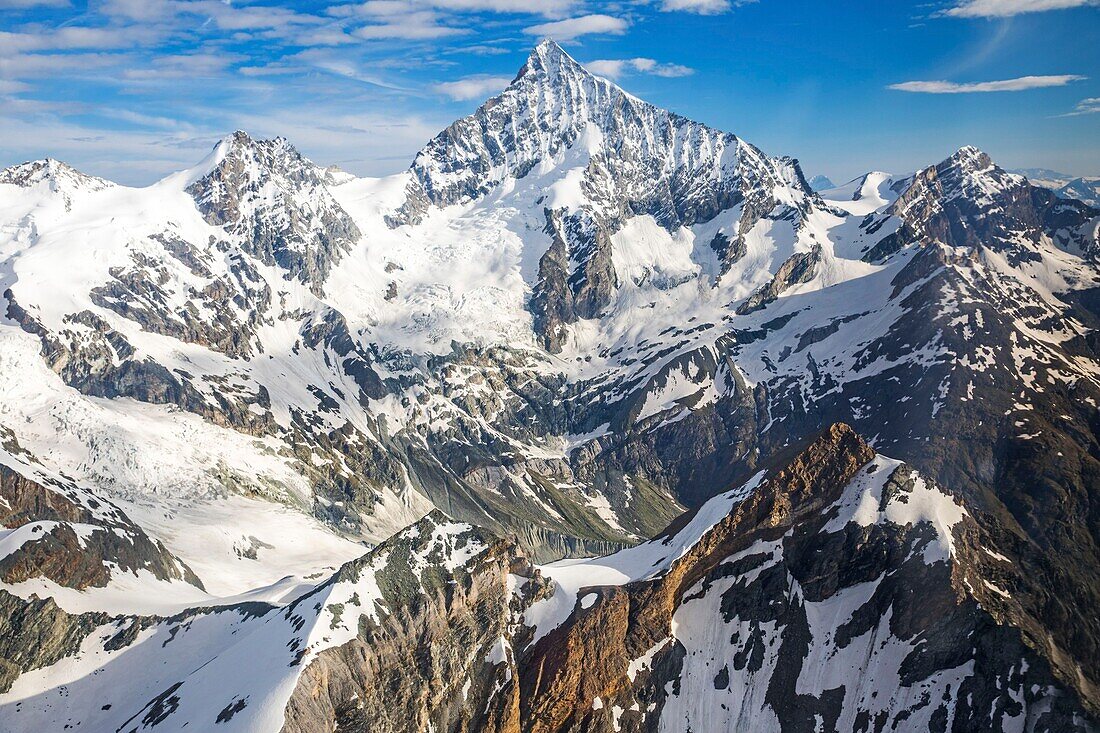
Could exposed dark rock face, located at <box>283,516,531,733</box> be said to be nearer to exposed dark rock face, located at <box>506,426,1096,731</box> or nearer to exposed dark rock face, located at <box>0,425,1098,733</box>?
exposed dark rock face, located at <box>0,425,1098,733</box>

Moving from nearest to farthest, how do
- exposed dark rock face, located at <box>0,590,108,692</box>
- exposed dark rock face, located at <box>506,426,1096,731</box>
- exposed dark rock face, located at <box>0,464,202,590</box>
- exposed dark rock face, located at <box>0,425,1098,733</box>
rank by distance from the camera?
exposed dark rock face, located at <box>0,425,1098,733</box> < exposed dark rock face, located at <box>506,426,1096,731</box> < exposed dark rock face, located at <box>0,590,108,692</box> < exposed dark rock face, located at <box>0,464,202,590</box>

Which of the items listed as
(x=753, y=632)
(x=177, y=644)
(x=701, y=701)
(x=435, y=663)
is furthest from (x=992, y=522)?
(x=177, y=644)

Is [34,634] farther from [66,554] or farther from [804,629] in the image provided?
[804,629]

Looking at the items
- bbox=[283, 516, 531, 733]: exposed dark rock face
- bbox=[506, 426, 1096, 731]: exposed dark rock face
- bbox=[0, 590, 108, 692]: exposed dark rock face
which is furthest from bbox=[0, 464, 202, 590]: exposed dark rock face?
bbox=[506, 426, 1096, 731]: exposed dark rock face

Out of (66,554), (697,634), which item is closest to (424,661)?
(697,634)

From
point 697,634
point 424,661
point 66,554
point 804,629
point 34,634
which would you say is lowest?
point 697,634

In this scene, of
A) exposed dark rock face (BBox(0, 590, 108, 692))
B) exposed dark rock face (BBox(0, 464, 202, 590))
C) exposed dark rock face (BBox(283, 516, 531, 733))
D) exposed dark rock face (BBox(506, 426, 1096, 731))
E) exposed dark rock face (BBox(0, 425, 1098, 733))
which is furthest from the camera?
exposed dark rock face (BBox(0, 464, 202, 590))

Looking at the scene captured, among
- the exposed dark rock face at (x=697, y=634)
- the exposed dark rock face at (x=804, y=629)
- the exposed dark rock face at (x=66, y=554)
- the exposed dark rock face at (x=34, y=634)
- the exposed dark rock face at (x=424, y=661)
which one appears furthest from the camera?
the exposed dark rock face at (x=66, y=554)

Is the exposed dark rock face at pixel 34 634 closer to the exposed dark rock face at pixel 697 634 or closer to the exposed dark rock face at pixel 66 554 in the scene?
the exposed dark rock face at pixel 697 634

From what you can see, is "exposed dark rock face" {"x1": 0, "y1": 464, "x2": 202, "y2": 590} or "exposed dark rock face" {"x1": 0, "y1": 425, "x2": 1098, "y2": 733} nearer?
"exposed dark rock face" {"x1": 0, "y1": 425, "x2": 1098, "y2": 733}

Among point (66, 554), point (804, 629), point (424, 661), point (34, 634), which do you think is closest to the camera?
point (424, 661)

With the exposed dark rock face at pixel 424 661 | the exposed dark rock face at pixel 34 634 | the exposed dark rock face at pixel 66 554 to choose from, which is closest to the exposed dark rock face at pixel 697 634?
the exposed dark rock face at pixel 424 661
